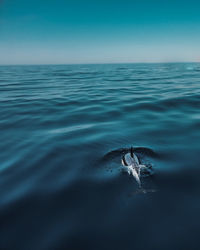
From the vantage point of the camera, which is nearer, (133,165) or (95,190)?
(95,190)

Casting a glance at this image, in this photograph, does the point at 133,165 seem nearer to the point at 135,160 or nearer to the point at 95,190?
the point at 135,160

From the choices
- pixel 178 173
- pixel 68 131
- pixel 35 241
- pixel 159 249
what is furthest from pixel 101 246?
pixel 68 131

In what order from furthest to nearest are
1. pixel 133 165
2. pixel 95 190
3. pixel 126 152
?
pixel 126 152
pixel 133 165
pixel 95 190

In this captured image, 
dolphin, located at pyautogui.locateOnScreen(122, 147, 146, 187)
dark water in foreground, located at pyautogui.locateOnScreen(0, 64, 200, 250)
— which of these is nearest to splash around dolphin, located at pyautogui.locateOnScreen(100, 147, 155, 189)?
dolphin, located at pyautogui.locateOnScreen(122, 147, 146, 187)

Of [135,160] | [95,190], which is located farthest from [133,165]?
[95,190]

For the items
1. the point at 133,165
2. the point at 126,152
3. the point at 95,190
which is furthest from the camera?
the point at 126,152

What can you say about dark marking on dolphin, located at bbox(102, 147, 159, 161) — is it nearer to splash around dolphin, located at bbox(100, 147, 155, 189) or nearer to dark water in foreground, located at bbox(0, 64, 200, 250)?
splash around dolphin, located at bbox(100, 147, 155, 189)

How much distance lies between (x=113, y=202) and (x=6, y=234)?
2344 mm

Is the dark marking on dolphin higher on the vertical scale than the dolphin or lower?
lower

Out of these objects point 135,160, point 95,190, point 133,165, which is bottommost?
point 95,190

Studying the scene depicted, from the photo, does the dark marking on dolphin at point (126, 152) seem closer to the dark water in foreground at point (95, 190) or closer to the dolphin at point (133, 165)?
the dark water in foreground at point (95, 190)

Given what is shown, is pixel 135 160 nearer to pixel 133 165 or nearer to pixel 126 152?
pixel 133 165

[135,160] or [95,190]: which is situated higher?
[135,160]

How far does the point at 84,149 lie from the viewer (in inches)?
267
